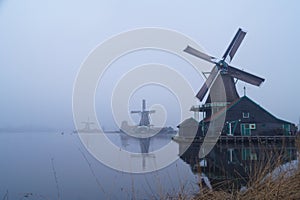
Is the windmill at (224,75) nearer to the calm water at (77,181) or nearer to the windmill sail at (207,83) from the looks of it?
the windmill sail at (207,83)

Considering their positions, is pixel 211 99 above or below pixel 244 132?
above

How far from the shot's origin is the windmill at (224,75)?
2172cm

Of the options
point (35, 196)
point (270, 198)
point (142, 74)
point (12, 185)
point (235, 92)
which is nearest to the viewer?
point (270, 198)

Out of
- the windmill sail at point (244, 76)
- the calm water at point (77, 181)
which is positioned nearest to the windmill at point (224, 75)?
the windmill sail at point (244, 76)

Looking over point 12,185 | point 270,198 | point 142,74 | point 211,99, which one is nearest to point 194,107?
point 211,99

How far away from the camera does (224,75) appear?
2183cm

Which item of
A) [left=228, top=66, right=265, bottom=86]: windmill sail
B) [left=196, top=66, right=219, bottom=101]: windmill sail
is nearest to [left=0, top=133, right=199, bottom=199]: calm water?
[left=196, top=66, right=219, bottom=101]: windmill sail

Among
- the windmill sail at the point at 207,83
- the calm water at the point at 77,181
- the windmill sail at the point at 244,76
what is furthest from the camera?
the windmill sail at the point at 207,83

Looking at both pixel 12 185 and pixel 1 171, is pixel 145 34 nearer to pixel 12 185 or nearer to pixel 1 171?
pixel 12 185

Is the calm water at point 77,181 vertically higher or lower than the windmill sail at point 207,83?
lower

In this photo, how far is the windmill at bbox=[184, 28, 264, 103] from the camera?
2172 centimetres

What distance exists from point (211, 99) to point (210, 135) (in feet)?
9.07

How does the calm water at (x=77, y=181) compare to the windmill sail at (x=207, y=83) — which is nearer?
the calm water at (x=77, y=181)

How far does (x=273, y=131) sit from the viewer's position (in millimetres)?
21125
